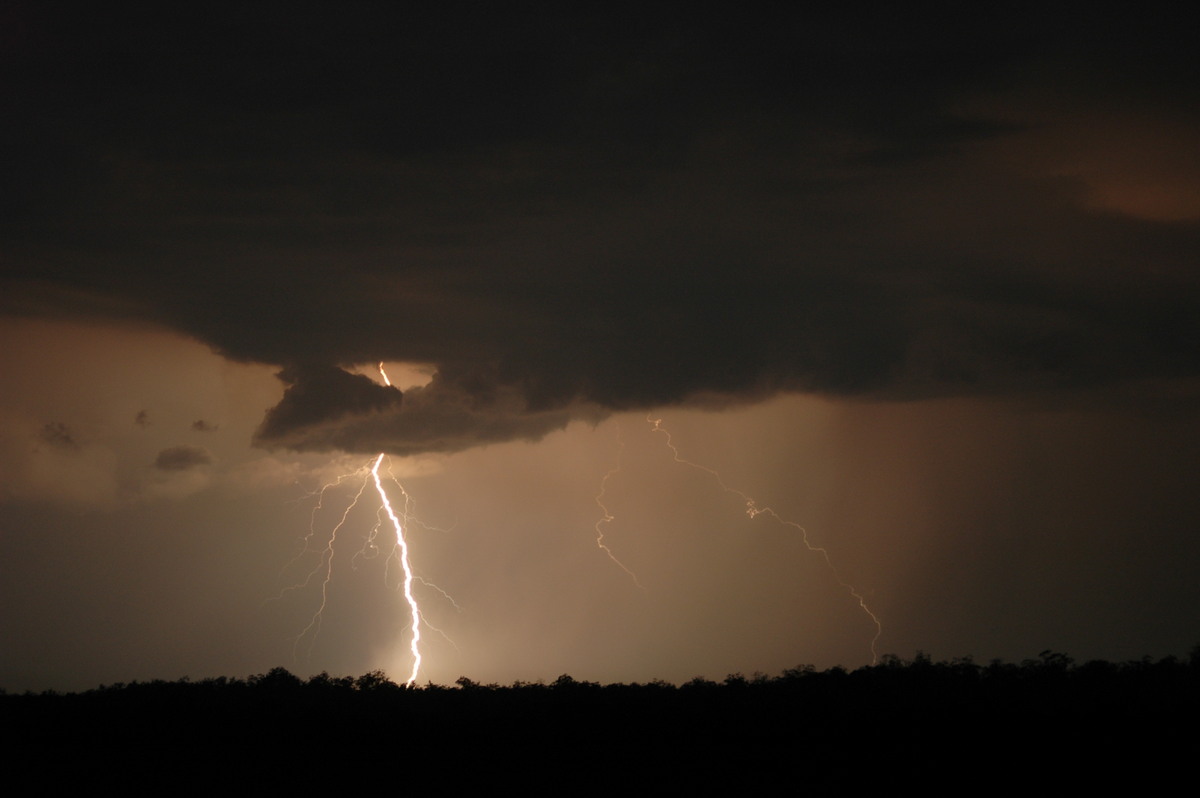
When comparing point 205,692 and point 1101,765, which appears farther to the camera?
point 205,692

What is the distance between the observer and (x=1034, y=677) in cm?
3684

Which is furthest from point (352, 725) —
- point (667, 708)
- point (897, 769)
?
point (897, 769)

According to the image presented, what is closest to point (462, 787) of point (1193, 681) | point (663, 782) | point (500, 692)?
point (663, 782)

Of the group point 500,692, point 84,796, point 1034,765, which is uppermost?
point 500,692

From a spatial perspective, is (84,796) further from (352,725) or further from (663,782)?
(663,782)

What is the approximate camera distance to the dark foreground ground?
26641 millimetres

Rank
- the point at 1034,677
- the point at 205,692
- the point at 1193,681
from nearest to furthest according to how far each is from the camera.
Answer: the point at 1193,681 < the point at 1034,677 < the point at 205,692

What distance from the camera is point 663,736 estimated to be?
30609mm

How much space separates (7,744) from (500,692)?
1474 centimetres

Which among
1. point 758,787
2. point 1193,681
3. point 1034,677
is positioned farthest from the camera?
Result: point 1034,677

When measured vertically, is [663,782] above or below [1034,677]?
below

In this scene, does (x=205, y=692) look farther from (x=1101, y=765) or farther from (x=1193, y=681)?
(x=1193, y=681)

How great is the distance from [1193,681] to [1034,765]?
9307mm

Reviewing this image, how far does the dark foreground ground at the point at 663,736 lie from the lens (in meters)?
26.6
